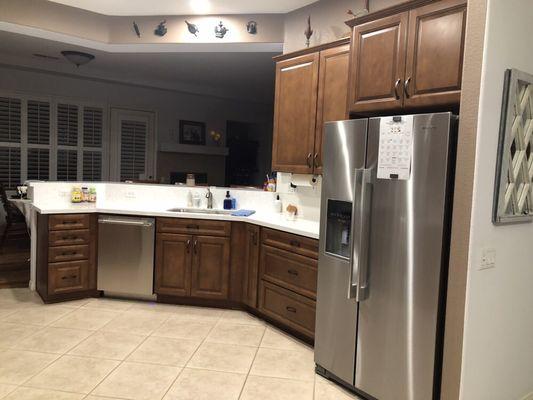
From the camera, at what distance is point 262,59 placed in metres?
6.04

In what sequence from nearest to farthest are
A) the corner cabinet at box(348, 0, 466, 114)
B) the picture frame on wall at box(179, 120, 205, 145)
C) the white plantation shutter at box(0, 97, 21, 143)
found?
1. the corner cabinet at box(348, 0, 466, 114)
2. the white plantation shutter at box(0, 97, 21, 143)
3. the picture frame on wall at box(179, 120, 205, 145)

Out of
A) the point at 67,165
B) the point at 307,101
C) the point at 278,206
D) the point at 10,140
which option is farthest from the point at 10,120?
the point at 307,101

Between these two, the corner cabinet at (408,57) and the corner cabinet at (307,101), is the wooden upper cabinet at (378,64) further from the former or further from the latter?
the corner cabinet at (307,101)

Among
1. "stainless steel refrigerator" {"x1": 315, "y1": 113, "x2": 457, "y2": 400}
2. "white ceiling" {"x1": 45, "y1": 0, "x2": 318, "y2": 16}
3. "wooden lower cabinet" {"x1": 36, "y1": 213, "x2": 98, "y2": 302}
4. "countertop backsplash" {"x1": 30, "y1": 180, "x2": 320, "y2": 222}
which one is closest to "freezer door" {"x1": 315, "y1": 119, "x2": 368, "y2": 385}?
"stainless steel refrigerator" {"x1": 315, "y1": 113, "x2": 457, "y2": 400}

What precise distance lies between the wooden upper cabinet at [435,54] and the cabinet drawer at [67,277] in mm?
3365

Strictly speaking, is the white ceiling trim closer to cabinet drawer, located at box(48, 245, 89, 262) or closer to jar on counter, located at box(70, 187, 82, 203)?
jar on counter, located at box(70, 187, 82, 203)

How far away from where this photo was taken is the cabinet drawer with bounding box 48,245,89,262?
152 inches

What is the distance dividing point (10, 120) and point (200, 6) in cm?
452

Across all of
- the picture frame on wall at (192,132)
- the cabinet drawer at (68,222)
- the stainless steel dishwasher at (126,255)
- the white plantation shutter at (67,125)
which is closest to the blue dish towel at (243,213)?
the stainless steel dishwasher at (126,255)

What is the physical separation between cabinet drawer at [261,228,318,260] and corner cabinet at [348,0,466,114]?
1.06 metres

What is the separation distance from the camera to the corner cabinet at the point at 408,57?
2139 millimetres

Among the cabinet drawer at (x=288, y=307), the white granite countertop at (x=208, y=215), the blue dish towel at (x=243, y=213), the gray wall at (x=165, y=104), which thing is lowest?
the cabinet drawer at (x=288, y=307)

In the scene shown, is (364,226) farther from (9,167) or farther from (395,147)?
(9,167)

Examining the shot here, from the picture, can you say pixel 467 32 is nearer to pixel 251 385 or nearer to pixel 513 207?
pixel 513 207
